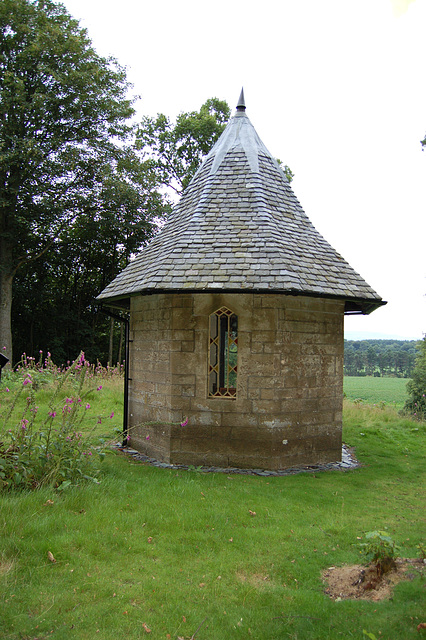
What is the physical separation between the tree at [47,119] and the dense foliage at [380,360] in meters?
40.6

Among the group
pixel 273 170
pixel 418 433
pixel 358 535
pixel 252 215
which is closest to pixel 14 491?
pixel 358 535

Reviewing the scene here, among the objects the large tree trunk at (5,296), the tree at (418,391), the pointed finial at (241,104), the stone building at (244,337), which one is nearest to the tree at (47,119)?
the large tree trunk at (5,296)

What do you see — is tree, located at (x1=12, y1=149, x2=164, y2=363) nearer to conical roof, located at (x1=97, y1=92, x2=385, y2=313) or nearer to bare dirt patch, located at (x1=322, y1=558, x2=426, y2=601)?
conical roof, located at (x1=97, y1=92, x2=385, y2=313)

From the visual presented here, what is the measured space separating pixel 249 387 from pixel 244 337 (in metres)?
0.83

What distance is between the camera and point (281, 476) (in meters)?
7.25

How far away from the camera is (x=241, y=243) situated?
26.1 feet

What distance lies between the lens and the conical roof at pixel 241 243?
7410 millimetres

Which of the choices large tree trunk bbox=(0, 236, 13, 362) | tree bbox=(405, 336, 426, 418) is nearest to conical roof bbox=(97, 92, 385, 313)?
tree bbox=(405, 336, 426, 418)

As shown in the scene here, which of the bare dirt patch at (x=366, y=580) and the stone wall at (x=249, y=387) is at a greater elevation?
the stone wall at (x=249, y=387)

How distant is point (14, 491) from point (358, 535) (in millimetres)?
3932

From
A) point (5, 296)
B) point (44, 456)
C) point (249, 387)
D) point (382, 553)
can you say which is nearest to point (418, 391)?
point (249, 387)

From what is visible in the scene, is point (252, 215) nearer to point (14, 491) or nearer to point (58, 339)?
point (14, 491)

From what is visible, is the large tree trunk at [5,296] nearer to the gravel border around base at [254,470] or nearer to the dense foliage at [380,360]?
the gravel border around base at [254,470]

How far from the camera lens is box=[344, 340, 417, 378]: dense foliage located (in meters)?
50.3
